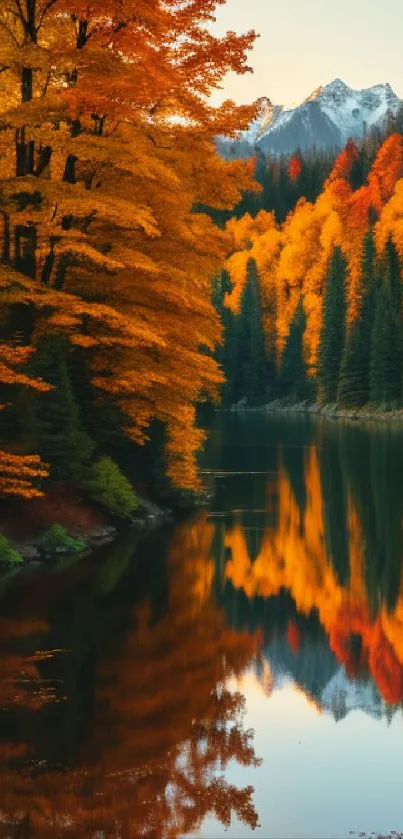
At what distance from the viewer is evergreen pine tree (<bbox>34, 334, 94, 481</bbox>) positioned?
23328 mm

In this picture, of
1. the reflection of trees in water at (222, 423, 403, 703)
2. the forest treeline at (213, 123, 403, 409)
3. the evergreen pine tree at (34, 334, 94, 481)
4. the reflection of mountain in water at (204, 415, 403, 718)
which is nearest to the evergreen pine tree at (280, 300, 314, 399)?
the forest treeline at (213, 123, 403, 409)

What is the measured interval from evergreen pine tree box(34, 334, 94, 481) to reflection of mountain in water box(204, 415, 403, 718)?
11.3 feet

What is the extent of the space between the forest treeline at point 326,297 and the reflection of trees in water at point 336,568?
168 ft

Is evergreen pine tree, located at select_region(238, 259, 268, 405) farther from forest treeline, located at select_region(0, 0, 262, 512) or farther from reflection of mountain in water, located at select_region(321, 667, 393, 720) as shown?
reflection of mountain in water, located at select_region(321, 667, 393, 720)

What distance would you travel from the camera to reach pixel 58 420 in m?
23.7

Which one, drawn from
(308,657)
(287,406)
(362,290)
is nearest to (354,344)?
(362,290)

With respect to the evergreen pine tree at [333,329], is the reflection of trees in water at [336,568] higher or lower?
lower

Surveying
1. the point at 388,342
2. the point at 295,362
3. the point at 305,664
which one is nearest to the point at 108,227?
the point at 305,664

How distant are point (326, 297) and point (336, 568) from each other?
77726 mm

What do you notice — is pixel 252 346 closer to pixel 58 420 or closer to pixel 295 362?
pixel 295 362

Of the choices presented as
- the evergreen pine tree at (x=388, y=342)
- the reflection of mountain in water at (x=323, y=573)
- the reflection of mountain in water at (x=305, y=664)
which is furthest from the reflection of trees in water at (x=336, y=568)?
the evergreen pine tree at (x=388, y=342)

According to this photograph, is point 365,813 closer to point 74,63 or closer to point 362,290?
point 74,63

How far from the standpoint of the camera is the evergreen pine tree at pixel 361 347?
88.0m

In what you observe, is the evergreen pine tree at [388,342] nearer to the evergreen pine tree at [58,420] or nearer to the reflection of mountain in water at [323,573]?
the reflection of mountain in water at [323,573]
